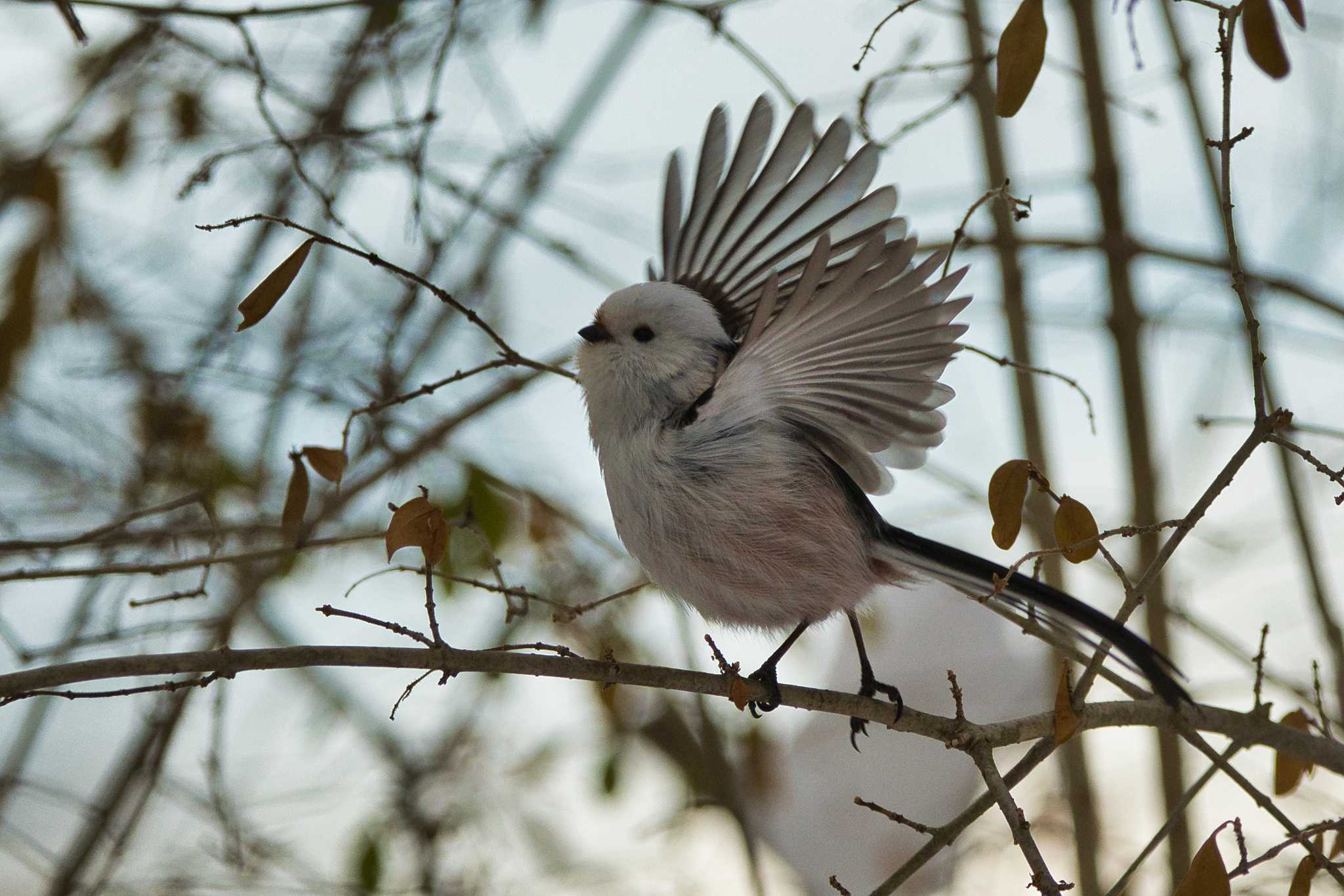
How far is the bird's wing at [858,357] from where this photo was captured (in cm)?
160

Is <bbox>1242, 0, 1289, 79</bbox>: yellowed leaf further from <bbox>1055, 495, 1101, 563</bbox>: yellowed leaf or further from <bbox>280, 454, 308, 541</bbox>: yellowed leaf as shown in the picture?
<bbox>280, 454, 308, 541</bbox>: yellowed leaf

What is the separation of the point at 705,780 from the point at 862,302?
1.94 metres

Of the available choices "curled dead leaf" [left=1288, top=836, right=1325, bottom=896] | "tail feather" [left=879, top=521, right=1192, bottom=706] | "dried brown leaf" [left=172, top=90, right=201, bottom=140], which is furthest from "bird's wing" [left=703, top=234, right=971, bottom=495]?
"dried brown leaf" [left=172, top=90, right=201, bottom=140]

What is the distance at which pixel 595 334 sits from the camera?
2.16 meters

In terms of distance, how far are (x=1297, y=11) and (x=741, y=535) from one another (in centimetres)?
107

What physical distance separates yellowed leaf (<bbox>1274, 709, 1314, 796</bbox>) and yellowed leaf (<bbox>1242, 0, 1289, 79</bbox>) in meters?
0.96

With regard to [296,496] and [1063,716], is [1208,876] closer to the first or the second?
[1063,716]

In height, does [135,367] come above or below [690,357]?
above

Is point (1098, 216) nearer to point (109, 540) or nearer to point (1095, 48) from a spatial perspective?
point (1095, 48)

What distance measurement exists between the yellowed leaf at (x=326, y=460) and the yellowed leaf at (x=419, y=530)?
280 mm

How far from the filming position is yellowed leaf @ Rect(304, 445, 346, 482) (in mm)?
1820

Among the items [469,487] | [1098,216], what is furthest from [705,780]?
[1098,216]

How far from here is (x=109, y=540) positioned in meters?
1.94

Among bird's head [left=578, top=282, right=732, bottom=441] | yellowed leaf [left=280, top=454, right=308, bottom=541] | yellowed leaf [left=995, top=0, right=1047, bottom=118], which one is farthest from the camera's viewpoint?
bird's head [left=578, top=282, right=732, bottom=441]
